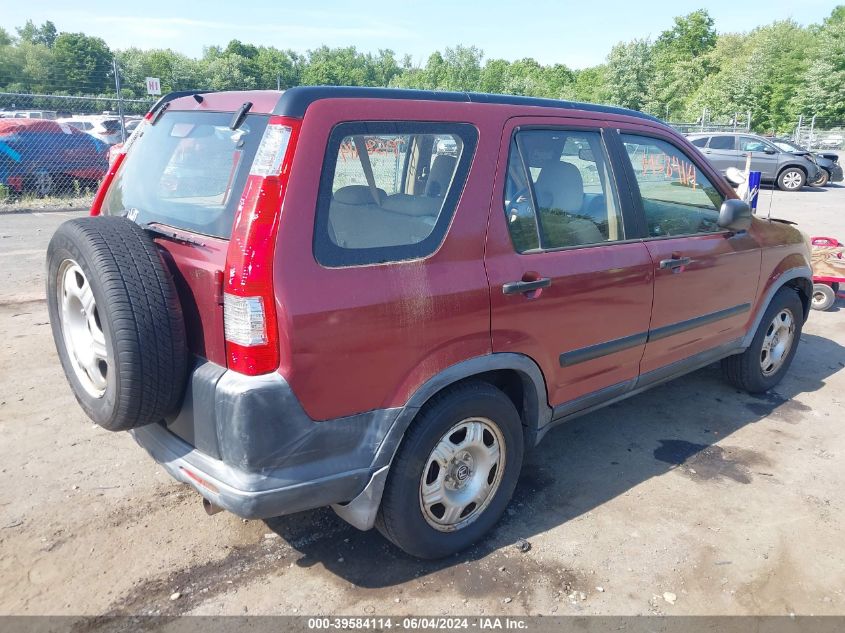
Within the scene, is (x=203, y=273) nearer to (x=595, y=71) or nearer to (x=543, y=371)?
(x=543, y=371)

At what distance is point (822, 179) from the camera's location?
20875mm

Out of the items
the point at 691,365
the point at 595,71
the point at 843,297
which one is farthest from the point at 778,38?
the point at 691,365

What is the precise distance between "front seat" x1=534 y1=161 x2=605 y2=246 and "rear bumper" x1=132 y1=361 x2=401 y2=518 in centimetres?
123

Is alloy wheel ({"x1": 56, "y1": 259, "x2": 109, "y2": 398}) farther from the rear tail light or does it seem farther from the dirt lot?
the dirt lot

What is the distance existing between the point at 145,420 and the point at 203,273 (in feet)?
1.99

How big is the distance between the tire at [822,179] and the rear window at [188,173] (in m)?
22.4

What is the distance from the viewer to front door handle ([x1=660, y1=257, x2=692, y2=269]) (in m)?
3.53

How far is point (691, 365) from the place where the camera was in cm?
409

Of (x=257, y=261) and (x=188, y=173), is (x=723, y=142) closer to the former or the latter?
(x=188, y=173)

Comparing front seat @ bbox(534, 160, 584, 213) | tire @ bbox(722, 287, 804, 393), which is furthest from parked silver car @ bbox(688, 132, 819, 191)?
front seat @ bbox(534, 160, 584, 213)

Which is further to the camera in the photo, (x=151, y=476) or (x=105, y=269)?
(x=151, y=476)

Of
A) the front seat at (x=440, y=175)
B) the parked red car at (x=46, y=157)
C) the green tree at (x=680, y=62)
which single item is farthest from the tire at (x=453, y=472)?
the green tree at (x=680, y=62)

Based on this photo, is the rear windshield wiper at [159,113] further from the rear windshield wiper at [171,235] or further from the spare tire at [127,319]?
the spare tire at [127,319]

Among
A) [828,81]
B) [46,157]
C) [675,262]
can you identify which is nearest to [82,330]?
[675,262]
